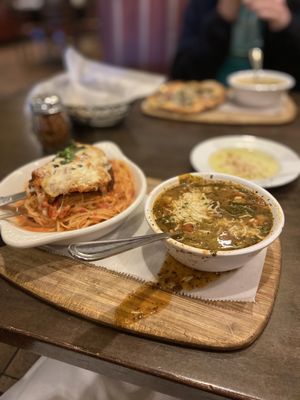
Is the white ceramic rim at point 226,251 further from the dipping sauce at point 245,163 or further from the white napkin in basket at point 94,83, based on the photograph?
the white napkin in basket at point 94,83

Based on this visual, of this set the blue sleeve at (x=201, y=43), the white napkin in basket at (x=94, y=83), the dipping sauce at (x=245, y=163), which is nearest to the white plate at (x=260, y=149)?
the dipping sauce at (x=245, y=163)

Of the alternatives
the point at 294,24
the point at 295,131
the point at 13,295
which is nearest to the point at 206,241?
the point at 13,295

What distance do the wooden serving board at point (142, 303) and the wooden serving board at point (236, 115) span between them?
109 centimetres

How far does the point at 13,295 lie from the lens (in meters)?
1.06

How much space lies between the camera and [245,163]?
166 centimetres

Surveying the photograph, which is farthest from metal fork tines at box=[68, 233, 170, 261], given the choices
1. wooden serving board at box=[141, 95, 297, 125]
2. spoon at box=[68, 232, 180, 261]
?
wooden serving board at box=[141, 95, 297, 125]

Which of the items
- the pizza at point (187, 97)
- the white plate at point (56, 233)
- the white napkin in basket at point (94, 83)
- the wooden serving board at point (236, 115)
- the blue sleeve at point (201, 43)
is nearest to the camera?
the white plate at point (56, 233)

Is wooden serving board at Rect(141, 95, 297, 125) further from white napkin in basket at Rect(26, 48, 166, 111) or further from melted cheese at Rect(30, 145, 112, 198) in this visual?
melted cheese at Rect(30, 145, 112, 198)

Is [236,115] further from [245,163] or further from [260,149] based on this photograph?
[245,163]

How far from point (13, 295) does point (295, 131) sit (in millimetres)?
1601

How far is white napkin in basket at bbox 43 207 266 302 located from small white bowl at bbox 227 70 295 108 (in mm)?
1273

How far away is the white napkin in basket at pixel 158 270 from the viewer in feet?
3.30

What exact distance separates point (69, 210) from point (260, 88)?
4.63 feet

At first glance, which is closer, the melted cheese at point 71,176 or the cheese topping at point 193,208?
the cheese topping at point 193,208
